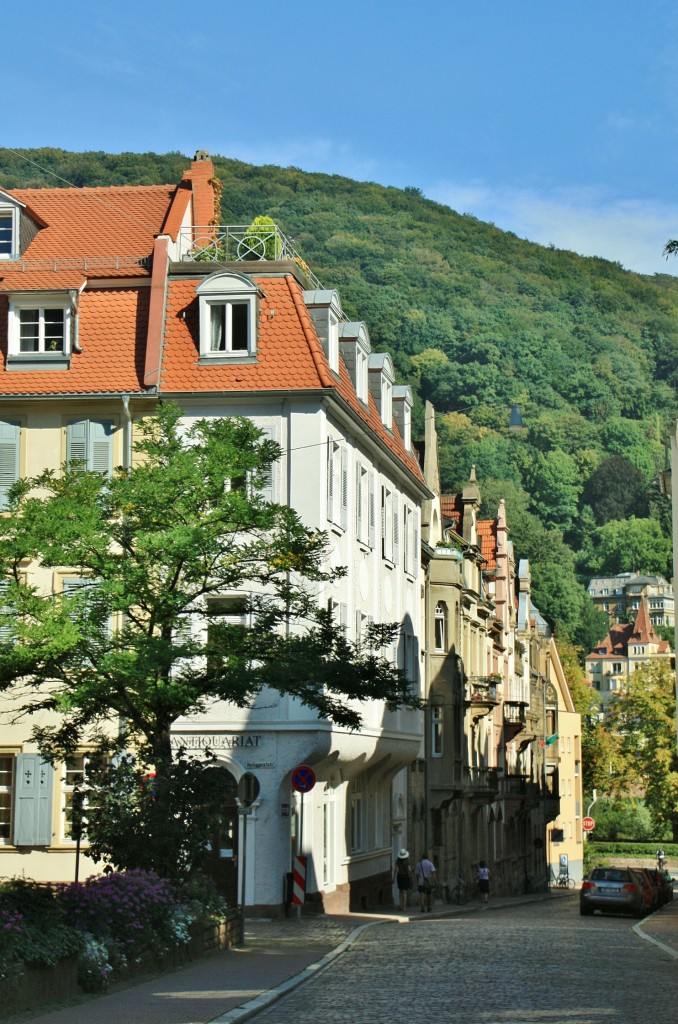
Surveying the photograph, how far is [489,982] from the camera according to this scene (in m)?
19.5

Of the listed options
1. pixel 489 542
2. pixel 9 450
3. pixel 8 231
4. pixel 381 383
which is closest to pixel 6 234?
pixel 8 231

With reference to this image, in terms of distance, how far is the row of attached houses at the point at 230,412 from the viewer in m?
33.8

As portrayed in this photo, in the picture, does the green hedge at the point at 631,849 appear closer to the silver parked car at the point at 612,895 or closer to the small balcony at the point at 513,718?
the small balcony at the point at 513,718

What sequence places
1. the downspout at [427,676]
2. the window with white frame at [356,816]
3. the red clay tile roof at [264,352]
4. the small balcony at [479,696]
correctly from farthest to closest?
the small balcony at [479,696]
the downspout at [427,676]
the window with white frame at [356,816]
the red clay tile roof at [264,352]

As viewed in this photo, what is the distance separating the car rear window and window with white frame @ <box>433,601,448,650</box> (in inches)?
438

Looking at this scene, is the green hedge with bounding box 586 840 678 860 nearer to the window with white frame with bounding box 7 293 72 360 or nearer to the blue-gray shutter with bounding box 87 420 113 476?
the blue-gray shutter with bounding box 87 420 113 476

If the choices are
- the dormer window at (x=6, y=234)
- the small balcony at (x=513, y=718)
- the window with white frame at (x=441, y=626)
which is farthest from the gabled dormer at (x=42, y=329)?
the small balcony at (x=513, y=718)

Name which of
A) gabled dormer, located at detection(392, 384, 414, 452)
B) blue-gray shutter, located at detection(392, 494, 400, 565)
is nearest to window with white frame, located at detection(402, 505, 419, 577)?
blue-gray shutter, located at detection(392, 494, 400, 565)

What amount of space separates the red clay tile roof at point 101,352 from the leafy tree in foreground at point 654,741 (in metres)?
56.0

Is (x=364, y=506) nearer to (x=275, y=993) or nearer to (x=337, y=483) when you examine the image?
(x=337, y=483)

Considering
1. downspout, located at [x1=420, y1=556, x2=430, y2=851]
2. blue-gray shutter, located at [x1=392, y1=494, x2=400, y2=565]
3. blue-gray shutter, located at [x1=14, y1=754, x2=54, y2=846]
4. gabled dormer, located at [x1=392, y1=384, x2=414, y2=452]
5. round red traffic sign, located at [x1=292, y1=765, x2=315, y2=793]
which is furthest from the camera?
downspout, located at [x1=420, y1=556, x2=430, y2=851]

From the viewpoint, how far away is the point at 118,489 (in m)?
25.4

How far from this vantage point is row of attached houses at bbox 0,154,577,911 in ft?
111

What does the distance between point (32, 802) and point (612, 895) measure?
17.9 m
